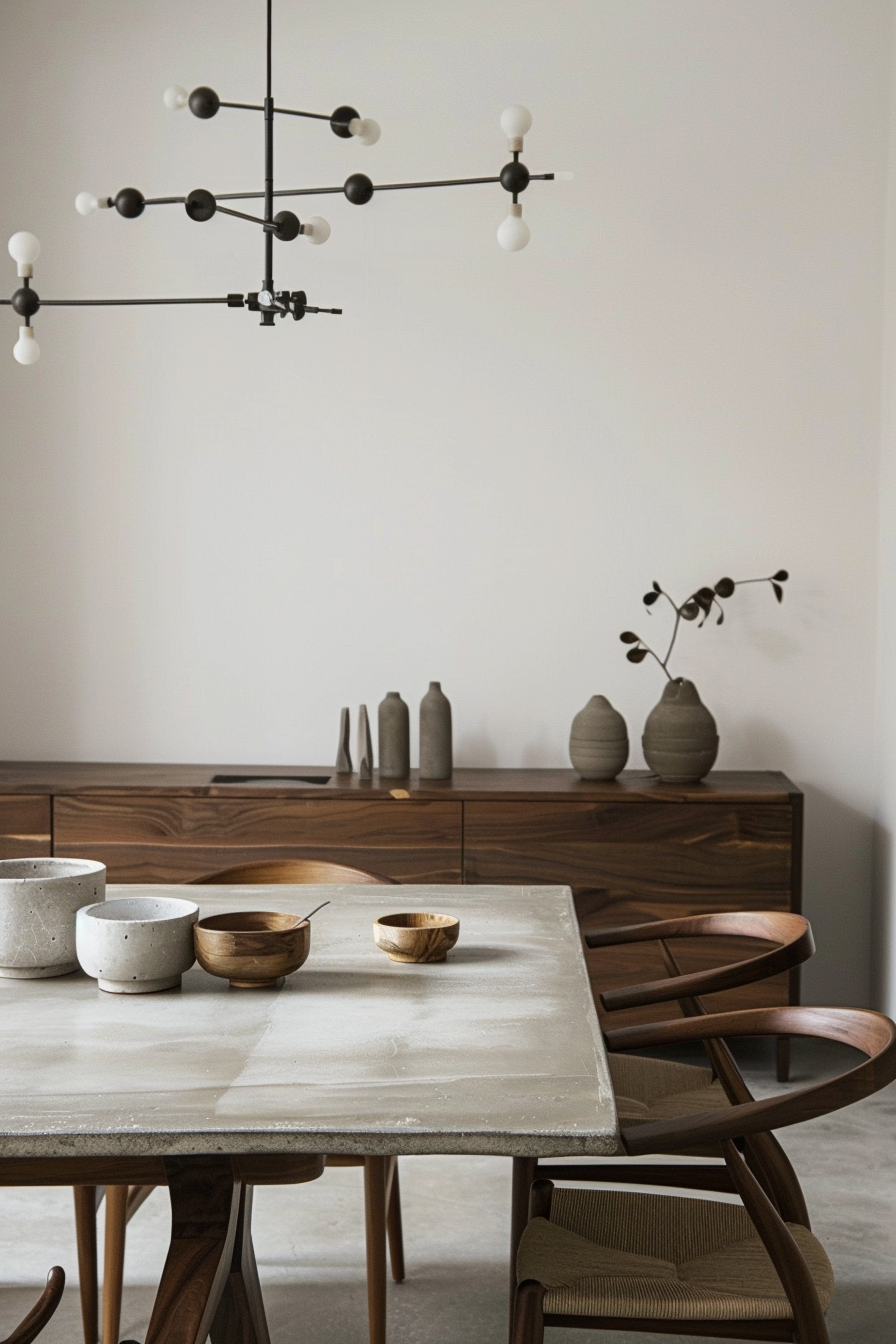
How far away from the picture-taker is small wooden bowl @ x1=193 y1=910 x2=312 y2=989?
1.72m

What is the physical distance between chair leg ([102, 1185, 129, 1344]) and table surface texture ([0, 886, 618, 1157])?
581 millimetres

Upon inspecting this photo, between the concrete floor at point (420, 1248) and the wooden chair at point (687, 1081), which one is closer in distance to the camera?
the wooden chair at point (687, 1081)

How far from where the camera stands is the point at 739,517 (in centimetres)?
409

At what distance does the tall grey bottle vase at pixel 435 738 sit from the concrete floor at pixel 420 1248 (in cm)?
115

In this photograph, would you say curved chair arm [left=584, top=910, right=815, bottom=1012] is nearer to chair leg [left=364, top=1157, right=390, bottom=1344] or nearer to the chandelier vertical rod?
chair leg [left=364, top=1157, right=390, bottom=1344]

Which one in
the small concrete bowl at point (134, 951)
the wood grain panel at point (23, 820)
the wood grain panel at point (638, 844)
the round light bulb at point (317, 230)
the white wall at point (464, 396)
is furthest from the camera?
the white wall at point (464, 396)

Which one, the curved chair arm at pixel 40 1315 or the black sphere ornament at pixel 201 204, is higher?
the black sphere ornament at pixel 201 204

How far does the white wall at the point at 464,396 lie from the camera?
4055 millimetres

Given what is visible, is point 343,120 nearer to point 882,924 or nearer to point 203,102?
point 203,102

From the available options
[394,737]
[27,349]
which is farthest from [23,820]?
[27,349]

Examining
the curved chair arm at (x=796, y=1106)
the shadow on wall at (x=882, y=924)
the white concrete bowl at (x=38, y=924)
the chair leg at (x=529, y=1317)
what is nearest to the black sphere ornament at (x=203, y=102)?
the white concrete bowl at (x=38, y=924)

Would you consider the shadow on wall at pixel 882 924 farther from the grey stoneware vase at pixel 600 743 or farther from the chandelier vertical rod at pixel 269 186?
the chandelier vertical rod at pixel 269 186

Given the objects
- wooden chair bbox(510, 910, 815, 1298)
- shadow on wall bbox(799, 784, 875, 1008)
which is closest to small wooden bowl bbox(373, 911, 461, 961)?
wooden chair bbox(510, 910, 815, 1298)

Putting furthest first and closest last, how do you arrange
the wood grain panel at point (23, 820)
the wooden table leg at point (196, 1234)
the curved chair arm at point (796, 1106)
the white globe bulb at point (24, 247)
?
the wood grain panel at point (23, 820) → the white globe bulb at point (24, 247) → the curved chair arm at point (796, 1106) → the wooden table leg at point (196, 1234)
